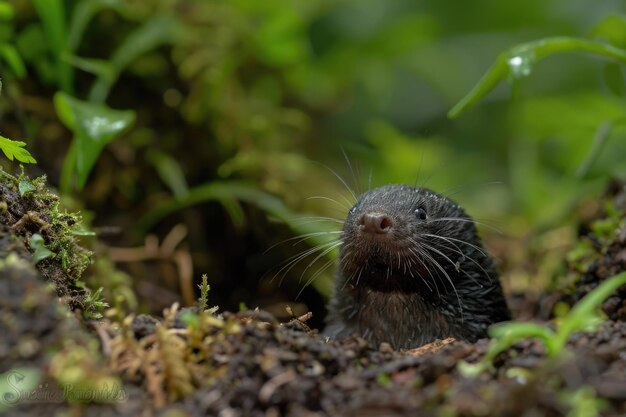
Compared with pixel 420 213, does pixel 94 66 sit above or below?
above

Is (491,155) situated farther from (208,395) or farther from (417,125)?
(208,395)

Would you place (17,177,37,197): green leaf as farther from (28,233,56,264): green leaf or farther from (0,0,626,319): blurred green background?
(0,0,626,319): blurred green background

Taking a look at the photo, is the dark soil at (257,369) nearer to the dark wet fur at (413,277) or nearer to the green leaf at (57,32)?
the dark wet fur at (413,277)

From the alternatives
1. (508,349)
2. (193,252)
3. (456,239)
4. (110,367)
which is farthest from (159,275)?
(508,349)

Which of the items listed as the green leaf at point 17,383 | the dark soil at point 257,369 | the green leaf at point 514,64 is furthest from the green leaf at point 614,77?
the green leaf at point 17,383

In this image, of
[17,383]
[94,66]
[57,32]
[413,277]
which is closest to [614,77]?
[413,277]

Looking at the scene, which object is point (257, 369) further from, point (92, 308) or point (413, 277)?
point (413, 277)
